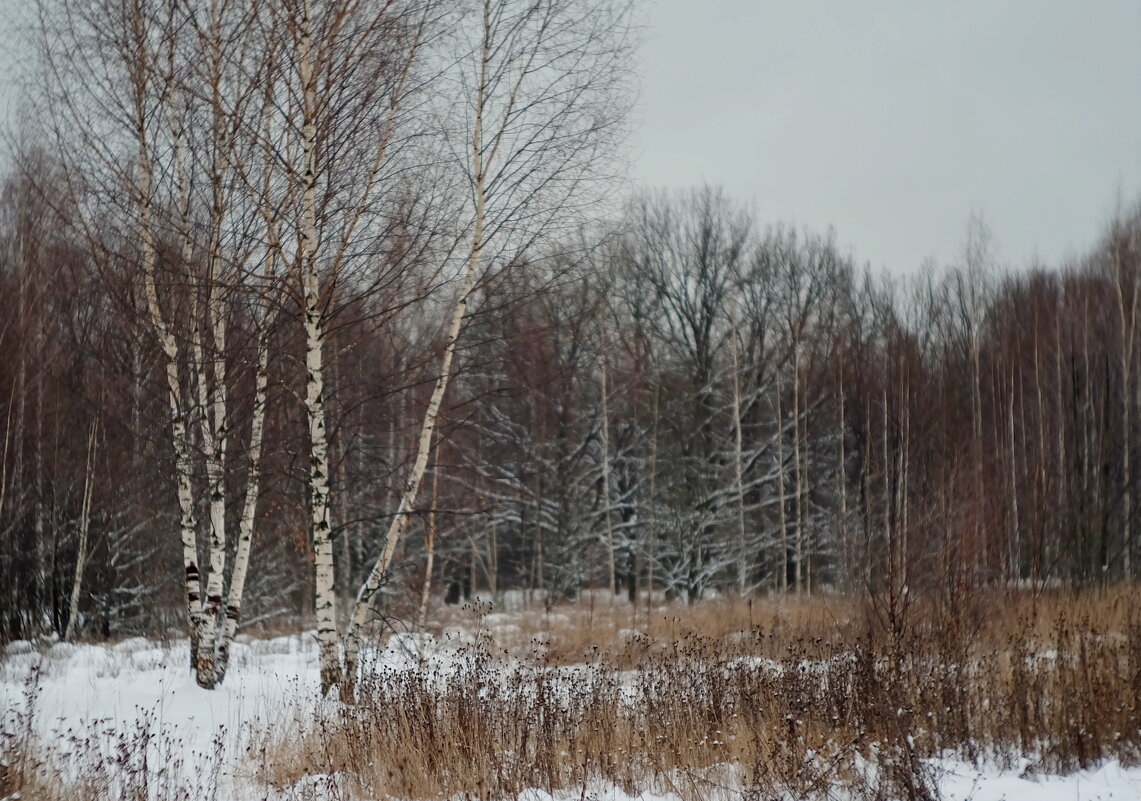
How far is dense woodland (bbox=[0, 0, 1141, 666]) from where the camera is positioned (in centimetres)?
907

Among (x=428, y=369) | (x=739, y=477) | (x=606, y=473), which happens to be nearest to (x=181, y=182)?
(x=428, y=369)

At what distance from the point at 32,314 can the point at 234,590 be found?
9.73m

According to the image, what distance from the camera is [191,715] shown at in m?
8.12

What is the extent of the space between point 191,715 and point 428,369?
23.7 feet

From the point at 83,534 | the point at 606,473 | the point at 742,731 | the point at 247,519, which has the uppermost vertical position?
the point at 606,473

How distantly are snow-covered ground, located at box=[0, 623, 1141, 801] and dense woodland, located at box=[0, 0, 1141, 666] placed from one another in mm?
1292

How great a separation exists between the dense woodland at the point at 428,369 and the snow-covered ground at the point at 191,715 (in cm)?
129

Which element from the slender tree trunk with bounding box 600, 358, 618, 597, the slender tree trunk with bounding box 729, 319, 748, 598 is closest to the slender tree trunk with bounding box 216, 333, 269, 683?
the slender tree trunk with bounding box 600, 358, 618, 597

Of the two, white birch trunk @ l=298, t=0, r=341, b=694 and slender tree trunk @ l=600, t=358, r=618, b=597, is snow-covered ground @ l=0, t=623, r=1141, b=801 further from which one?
slender tree trunk @ l=600, t=358, r=618, b=597

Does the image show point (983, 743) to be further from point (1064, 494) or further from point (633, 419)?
point (633, 419)

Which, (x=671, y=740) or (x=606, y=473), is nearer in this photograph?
(x=671, y=740)

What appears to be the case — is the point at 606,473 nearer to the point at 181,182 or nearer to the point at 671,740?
the point at 181,182

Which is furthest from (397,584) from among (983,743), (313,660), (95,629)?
(983,743)

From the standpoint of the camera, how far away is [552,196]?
30.9ft
